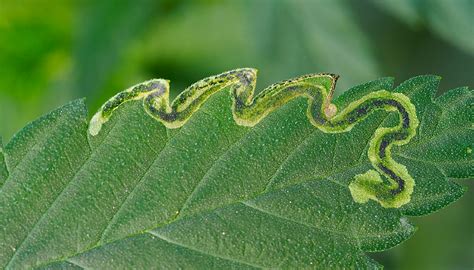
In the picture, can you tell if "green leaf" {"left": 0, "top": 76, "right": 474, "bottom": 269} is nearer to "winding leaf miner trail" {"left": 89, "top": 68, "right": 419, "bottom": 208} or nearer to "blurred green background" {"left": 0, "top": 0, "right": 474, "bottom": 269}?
"winding leaf miner trail" {"left": 89, "top": 68, "right": 419, "bottom": 208}

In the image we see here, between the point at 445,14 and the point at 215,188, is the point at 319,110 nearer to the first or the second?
the point at 215,188

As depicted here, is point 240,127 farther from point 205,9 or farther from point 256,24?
point 205,9

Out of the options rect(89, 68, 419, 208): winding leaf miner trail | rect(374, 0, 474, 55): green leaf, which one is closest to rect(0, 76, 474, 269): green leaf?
rect(89, 68, 419, 208): winding leaf miner trail

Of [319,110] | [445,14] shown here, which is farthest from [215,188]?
[445,14]

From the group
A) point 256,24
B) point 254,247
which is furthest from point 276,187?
point 256,24

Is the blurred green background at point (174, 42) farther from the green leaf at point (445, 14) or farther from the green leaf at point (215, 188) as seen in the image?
the green leaf at point (215, 188)

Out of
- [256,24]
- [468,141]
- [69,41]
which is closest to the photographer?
[468,141]

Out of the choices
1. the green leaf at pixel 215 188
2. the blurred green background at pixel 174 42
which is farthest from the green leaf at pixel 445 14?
the green leaf at pixel 215 188
